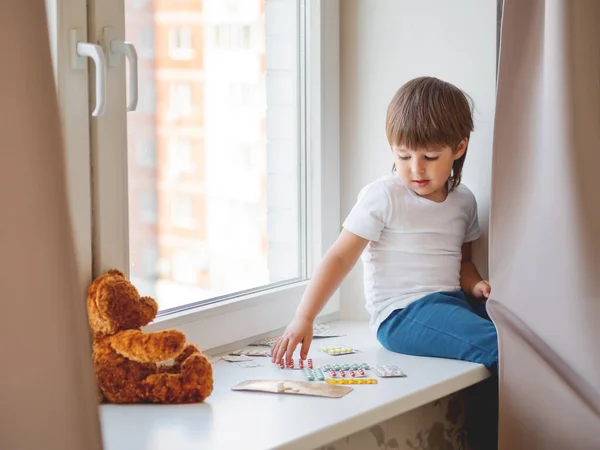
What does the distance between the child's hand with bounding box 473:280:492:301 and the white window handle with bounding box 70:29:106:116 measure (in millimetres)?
795

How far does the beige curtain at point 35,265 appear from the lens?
73 cm

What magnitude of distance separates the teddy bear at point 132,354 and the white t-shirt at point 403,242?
0.45 metres

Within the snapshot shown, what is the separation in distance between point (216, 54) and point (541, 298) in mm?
716

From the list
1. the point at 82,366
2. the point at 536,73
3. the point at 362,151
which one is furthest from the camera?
the point at 362,151

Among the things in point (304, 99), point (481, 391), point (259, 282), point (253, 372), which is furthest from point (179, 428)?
point (304, 99)

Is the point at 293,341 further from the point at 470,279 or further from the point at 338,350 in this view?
the point at 470,279

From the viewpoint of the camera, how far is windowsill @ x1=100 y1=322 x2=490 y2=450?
1.06 m

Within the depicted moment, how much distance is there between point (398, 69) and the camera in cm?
171

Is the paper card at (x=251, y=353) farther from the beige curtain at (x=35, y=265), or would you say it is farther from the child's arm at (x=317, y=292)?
the beige curtain at (x=35, y=265)

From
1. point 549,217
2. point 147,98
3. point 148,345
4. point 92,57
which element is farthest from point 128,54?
point 549,217

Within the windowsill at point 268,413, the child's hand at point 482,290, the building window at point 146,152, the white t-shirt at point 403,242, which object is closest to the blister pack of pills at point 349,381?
the windowsill at point 268,413

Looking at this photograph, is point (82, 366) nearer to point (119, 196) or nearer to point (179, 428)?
point (179, 428)

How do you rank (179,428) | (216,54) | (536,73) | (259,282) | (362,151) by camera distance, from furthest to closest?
(362,151)
(259,282)
(216,54)
(536,73)
(179,428)

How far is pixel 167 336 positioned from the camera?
45.5 inches
